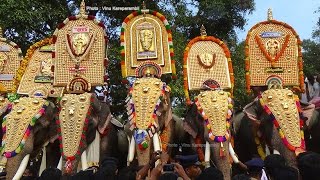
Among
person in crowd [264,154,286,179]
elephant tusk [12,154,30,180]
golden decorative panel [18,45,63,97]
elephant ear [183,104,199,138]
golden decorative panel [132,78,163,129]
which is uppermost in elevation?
golden decorative panel [18,45,63,97]

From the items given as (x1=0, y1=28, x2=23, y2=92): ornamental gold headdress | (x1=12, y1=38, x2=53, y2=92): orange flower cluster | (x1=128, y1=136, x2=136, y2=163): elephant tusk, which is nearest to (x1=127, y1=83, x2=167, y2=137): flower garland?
(x1=128, y1=136, x2=136, y2=163): elephant tusk

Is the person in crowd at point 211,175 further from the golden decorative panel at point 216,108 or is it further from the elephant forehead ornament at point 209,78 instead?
the elephant forehead ornament at point 209,78

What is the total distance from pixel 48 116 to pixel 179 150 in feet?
6.79

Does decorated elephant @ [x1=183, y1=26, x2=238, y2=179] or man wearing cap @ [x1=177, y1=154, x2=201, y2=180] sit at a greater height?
decorated elephant @ [x1=183, y1=26, x2=238, y2=179]

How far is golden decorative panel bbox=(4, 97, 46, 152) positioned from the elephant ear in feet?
6.39

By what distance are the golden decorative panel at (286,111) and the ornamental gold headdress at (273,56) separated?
0.66m

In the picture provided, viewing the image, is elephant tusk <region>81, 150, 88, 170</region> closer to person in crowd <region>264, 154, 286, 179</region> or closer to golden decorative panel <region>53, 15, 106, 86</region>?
golden decorative panel <region>53, 15, 106, 86</region>

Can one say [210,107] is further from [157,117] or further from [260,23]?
[260,23]

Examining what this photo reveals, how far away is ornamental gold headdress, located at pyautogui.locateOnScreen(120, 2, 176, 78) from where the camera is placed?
7.57 meters

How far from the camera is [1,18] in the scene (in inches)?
427

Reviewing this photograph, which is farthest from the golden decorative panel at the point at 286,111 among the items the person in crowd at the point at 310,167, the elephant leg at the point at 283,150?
the person in crowd at the point at 310,167

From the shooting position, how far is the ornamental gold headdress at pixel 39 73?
8.02 metres

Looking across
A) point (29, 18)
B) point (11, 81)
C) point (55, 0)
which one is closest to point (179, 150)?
point (11, 81)

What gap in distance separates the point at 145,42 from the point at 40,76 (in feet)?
5.79
